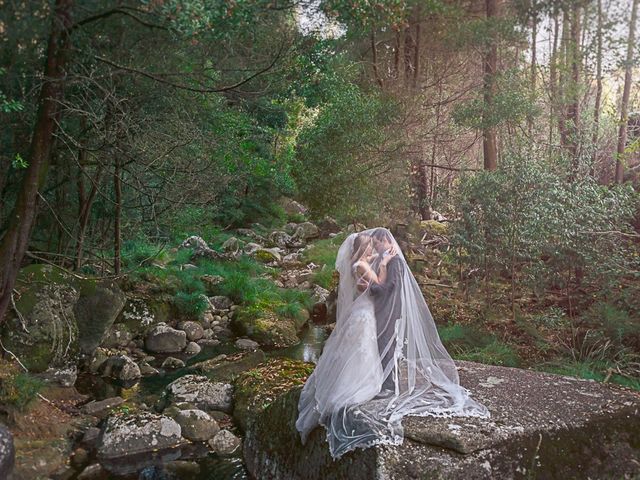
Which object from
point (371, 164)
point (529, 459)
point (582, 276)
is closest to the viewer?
point (529, 459)

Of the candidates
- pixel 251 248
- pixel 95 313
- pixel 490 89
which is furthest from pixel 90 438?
pixel 251 248

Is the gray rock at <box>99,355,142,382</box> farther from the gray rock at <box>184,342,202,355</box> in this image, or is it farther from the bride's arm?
the bride's arm

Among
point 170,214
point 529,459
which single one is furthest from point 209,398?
point 529,459

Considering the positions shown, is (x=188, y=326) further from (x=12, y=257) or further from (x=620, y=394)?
(x=620, y=394)

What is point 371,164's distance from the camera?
13.2 meters

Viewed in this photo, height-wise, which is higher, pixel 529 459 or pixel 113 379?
pixel 529 459

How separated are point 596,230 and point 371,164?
5.32 meters

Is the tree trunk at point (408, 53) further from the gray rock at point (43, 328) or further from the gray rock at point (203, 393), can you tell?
the gray rock at point (43, 328)

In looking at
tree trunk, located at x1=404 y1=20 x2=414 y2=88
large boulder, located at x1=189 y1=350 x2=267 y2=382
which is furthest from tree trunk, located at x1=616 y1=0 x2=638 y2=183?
large boulder, located at x1=189 y1=350 x2=267 y2=382

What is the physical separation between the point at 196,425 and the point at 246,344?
4352 millimetres

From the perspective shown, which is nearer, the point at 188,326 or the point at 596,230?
the point at 596,230

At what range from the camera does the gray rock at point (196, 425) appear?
7266mm

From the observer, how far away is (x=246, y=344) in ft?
38.5

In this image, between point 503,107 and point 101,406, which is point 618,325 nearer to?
point 503,107
